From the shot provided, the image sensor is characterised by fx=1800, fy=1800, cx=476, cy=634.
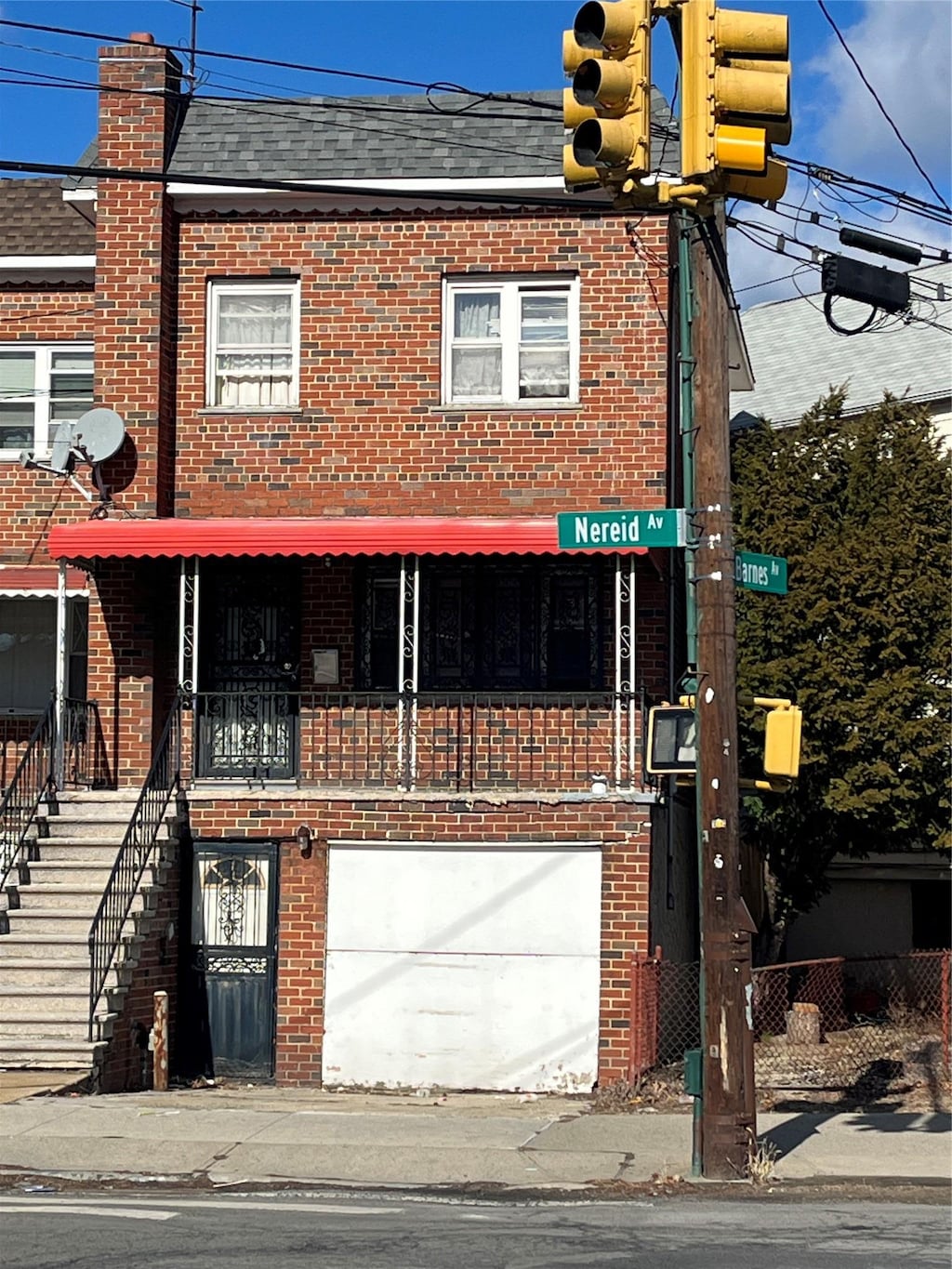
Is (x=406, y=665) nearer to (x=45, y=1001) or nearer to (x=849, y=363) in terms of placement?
(x=45, y=1001)

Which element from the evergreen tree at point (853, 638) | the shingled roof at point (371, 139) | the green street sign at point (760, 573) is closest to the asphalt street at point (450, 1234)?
the green street sign at point (760, 573)

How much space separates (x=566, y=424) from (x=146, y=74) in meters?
5.66

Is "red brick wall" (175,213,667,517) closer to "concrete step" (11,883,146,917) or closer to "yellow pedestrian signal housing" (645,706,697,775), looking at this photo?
"concrete step" (11,883,146,917)

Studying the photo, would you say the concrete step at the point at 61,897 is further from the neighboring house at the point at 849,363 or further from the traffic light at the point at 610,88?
the neighboring house at the point at 849,363

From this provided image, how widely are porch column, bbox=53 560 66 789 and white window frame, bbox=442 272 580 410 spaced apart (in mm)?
4302

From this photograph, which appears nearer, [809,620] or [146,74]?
[146,74]

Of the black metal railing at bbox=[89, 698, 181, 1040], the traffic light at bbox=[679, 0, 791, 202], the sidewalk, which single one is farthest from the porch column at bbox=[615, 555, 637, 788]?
the traffic light at bbox=[679, 0, 791, 202]

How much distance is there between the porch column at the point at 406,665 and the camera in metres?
16.9

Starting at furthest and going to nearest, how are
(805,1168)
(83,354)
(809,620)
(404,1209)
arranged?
(809,620) → (83,354) → (805,1168) → (404,1209)

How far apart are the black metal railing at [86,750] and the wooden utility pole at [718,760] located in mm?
8219

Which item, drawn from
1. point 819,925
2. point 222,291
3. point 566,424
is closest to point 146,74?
→ point 222,291

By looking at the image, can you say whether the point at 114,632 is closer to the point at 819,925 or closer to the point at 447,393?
the point at 447,393

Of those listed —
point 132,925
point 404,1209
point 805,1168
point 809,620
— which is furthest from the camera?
point 809,620

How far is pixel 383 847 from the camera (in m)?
16.9
